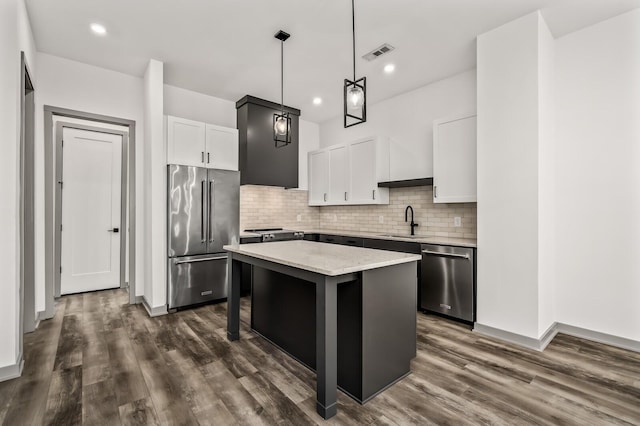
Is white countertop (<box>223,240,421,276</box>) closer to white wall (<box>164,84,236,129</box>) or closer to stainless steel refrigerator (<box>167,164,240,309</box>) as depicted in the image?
stainless steel refrigerator (<box>167,164,240,309</box>)

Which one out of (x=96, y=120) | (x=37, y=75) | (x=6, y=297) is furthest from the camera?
(x=96, y=120)

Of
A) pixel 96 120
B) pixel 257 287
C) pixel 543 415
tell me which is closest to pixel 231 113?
pixel 96 120

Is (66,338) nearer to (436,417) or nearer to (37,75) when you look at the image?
(37,75)

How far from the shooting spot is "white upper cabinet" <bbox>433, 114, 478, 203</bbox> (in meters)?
3.50

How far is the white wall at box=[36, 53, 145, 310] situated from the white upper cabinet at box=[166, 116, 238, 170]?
0.52 meters

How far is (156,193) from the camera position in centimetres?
372

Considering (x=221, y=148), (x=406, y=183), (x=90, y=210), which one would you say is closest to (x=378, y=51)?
(x=406, y=183)

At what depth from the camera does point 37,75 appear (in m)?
3.50

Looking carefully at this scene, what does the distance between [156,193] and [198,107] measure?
5.43ft

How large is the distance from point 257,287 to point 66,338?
181cm

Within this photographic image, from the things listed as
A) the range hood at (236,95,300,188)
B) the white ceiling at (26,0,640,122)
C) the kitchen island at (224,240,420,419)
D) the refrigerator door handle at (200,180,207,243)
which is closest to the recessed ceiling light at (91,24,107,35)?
the white ceiling at (26,0,640,122)

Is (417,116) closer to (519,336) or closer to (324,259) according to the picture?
(519,336)

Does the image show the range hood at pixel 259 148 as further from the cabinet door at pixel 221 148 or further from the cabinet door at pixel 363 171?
the cabinet door at pixel 363 171

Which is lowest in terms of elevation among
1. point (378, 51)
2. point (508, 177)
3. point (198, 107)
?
point (508, 177)
